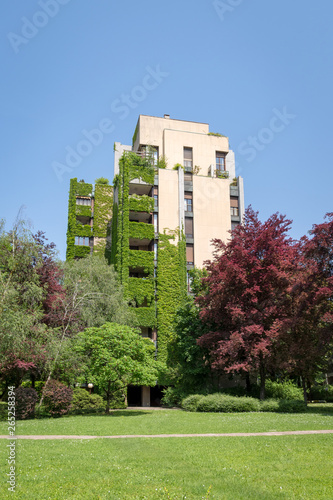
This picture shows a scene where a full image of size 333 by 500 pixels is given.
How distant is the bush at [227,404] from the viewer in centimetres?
2536

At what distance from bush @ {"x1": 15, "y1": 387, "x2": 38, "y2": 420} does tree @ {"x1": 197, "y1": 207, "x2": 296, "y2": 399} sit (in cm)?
1183

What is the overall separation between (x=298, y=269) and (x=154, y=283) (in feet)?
64.2

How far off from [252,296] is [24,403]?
15.4 metres

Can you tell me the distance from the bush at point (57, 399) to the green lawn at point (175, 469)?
1093 cm

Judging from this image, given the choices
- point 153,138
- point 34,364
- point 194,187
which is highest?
point 153,138

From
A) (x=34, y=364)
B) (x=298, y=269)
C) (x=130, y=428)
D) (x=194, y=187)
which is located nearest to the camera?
(x=130, y=428)

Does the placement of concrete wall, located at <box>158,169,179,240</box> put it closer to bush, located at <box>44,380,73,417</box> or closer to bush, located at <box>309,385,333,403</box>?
bush, located at <box>309,385,333,403</box>

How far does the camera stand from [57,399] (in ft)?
76.3

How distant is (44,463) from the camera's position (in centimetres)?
960

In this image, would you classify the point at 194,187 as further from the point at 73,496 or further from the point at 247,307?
the point at 73,496

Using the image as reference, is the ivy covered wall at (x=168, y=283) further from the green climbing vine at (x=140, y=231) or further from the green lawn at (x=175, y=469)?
the green lawn at (x=175, y=469)

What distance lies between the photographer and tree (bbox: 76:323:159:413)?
77.6 feet

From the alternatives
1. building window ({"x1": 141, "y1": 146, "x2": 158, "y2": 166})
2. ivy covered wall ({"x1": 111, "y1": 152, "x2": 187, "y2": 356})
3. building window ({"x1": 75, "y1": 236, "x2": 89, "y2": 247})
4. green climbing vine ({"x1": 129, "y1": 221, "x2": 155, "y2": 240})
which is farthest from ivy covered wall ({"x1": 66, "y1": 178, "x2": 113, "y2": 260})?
green climbing vine ({"x1": 129, "y1": 221, "x2": 155, "y2": 240})

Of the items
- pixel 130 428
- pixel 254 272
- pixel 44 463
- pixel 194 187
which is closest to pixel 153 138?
pixel 194 187
